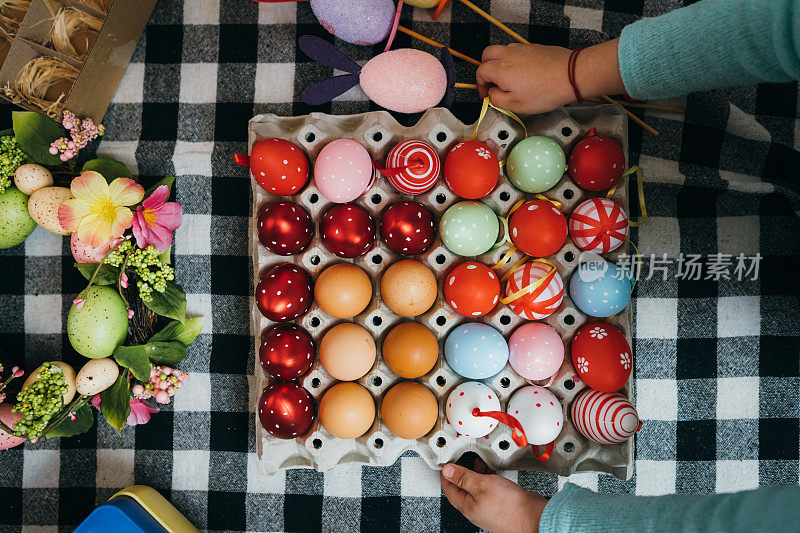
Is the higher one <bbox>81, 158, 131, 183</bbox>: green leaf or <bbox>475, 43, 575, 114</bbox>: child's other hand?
<bbox>475, 43, 575, 114</bbox>: child's other hand

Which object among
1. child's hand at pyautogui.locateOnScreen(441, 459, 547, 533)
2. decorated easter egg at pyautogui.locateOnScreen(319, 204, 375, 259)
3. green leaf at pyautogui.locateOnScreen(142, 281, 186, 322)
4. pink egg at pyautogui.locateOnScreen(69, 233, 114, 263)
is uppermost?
decorated easter egg at pyautogui.locateOnScreen(319, 204, 375, 259)

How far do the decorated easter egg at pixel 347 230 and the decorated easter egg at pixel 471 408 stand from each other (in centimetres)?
24

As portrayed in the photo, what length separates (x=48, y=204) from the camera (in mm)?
752

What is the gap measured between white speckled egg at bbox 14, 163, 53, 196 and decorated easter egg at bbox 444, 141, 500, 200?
0.58 metres

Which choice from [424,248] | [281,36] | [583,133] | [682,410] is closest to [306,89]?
[281,36]

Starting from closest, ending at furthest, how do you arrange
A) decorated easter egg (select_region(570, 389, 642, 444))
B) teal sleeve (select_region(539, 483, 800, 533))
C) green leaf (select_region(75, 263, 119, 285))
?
teal sleeve (select_region(539, 483, 800, 533)), decorated easter egg (select_region(570, 389, 642, 444)), green leaf (select_region(75, 263, 119, 285))

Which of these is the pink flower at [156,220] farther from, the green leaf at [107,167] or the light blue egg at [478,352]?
the light blue egg at [478,352]

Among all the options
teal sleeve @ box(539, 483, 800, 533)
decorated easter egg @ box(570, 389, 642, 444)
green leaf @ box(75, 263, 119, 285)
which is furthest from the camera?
green leaf @ box(75, 263, 119, 285)

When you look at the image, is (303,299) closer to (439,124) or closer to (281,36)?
(439,124)

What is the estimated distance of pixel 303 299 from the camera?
0.73 m

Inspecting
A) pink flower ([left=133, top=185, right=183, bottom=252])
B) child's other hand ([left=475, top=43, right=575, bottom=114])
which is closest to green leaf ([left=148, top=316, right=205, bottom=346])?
pink flower ([left=133, top=185, right=183, bottom=252])

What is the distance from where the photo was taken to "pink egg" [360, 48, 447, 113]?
28.6 inches

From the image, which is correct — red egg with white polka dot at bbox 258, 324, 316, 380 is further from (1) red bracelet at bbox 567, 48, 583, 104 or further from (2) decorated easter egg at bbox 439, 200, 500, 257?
(1) red bracelet at bbox 567, 48, 583, 104

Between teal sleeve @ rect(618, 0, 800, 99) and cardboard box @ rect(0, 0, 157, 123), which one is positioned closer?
teal sleeve @ rect(618, 0, 800, 99)
